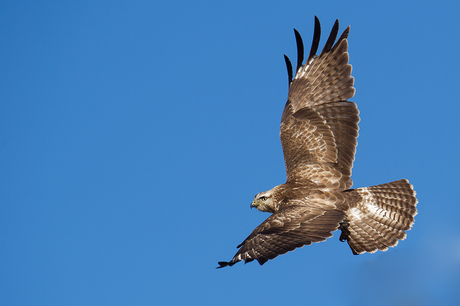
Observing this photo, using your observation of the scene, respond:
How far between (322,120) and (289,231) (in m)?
2.89

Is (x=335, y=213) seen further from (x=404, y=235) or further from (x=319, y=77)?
(x=319, y=77)

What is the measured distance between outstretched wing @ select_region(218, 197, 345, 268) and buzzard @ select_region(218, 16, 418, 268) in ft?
0.11

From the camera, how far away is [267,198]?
35.4 ft

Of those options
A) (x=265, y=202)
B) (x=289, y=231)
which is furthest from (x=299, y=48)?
(x=289, y=231)

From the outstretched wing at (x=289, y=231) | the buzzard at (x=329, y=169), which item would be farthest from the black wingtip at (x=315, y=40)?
the outstretched wing at (x=289, y=231)

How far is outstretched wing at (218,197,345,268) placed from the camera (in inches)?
334

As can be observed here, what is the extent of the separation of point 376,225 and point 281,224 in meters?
2.22

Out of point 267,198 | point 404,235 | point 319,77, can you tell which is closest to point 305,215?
point 267,198

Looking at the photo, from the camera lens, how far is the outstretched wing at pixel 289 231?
334 inches

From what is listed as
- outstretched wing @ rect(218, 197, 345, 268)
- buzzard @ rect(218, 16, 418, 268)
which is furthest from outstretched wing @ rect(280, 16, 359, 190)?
outstretched wing @ rect(218, 197, 345, 268)

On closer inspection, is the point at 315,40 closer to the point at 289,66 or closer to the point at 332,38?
the point at 332,38

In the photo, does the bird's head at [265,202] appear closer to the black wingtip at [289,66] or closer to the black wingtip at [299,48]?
the black wingtip at [289,66]

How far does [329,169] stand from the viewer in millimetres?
10844

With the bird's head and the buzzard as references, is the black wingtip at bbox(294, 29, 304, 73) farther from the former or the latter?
the bird's head
